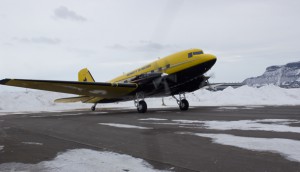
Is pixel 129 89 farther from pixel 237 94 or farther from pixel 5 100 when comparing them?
pixel 5 100

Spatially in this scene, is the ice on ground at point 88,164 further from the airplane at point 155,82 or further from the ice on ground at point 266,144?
the airplane at point 155,82

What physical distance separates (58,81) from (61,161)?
51.3 ft

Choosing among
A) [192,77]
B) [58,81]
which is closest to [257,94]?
[192,77]

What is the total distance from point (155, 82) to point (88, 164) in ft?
54.9

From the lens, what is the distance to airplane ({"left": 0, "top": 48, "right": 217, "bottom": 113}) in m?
21.6

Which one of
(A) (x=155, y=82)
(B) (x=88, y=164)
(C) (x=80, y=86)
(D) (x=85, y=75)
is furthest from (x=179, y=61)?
(B) (x=88, y=164)

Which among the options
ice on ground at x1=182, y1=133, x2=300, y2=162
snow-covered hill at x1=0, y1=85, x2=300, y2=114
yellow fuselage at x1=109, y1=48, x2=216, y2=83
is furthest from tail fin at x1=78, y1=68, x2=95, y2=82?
→ ice on ground at x1=182, y1=133, x2=300, y2=162

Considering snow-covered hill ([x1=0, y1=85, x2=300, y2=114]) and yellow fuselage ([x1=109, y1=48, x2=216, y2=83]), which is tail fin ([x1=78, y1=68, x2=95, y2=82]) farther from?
yellow fuselage ([x1=109, y1=48, x2=216, y2=83])

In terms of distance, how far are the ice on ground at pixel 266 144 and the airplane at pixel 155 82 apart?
12635mm

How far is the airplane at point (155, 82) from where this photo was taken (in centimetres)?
2156

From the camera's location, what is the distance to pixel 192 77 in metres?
22.4

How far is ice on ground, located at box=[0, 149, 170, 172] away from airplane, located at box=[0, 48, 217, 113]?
15.3m

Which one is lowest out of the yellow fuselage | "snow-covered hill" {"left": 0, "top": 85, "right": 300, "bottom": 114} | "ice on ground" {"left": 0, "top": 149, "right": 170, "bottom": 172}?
"ice on ground" {"left": 0, "top": 149, "right": 170, "bottom": 172}

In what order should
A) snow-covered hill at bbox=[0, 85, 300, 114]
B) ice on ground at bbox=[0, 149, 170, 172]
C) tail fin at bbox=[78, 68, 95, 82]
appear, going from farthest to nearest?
snow-covered hill at bbox=[0, 85, 300, 114]
tail fin at bbox=[78, 68, 95, 82]
ice on ground at bbox=[0, 149, 170, 172]
